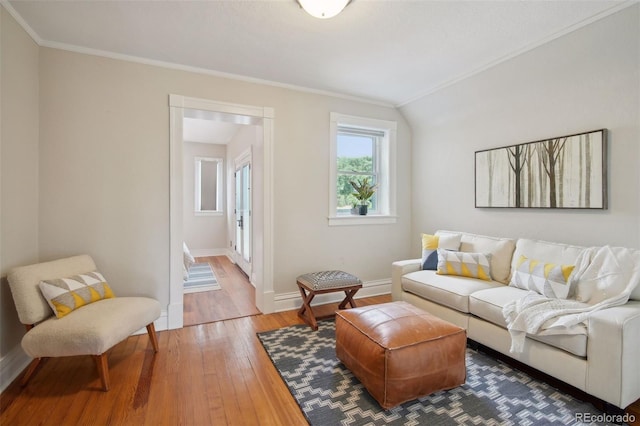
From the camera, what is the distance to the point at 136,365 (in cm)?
224

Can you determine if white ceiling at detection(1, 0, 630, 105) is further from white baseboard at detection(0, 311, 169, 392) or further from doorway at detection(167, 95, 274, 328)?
white baseboard at detection(0, 311, 169, 392)

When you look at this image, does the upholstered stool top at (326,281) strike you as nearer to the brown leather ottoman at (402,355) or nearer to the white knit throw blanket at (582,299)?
the brown leather ottoman at (402,355)

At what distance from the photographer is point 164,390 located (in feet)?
6.37

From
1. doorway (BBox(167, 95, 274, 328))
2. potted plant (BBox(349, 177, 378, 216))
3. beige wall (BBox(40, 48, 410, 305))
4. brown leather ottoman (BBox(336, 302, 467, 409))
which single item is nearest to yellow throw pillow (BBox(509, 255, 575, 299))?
brown leather ottoman (BBox(336, 302, 467, 409))

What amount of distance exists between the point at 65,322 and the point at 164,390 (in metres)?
0.78

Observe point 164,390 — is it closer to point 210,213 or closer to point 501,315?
point 501,315

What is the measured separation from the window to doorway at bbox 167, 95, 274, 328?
3.89m

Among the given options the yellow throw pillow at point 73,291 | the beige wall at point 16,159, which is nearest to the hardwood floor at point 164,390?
the beige wall at point 16,159

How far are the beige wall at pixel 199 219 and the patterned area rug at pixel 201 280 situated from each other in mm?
1252

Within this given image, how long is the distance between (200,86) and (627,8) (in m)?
3.51

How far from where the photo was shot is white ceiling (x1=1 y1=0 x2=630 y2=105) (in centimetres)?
205

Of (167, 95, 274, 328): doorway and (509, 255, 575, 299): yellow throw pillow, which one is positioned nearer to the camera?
(509, 255, 575, 299): yellow throw pillow

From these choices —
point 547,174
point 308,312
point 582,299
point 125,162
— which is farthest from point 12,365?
point 547,174

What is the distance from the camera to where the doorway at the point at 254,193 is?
2902 mm
